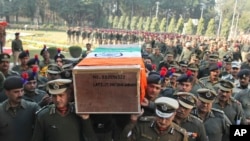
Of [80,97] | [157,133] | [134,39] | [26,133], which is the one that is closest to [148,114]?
[157,133]

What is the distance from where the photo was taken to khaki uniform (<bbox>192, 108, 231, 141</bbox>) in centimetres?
437

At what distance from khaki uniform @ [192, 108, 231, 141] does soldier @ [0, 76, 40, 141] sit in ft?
7.09

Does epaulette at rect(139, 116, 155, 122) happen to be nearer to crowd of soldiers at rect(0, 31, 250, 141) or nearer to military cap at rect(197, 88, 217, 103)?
crowd of soldiers at rect(0, 31, 250, 141)

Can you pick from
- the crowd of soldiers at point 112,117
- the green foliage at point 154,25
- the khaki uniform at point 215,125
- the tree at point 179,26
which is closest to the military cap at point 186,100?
the crowd of soldiers at point 112,117

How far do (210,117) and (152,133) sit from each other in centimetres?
118

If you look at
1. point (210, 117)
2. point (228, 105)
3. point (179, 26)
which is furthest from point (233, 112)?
point (179, 26)

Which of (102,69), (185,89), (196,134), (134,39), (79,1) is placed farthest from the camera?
(79,1)

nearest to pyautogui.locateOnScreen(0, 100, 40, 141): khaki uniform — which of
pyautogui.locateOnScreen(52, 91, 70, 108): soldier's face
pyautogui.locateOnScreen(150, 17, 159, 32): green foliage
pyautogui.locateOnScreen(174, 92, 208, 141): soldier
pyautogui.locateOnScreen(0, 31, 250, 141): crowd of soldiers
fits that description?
pyautogui.locateOnScreen(0, 31, 250, 141): crowd of soldiers

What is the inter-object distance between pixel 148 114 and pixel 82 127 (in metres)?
0.80

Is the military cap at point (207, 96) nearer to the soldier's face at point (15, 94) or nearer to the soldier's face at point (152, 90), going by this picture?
the soldier's face at point (152, 90)

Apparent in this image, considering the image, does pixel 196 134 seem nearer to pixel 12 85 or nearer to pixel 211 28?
pixel 12 85

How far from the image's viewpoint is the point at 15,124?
407 centimetres

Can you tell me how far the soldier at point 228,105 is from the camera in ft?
16.2

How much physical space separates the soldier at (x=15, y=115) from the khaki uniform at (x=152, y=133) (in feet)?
4.48
